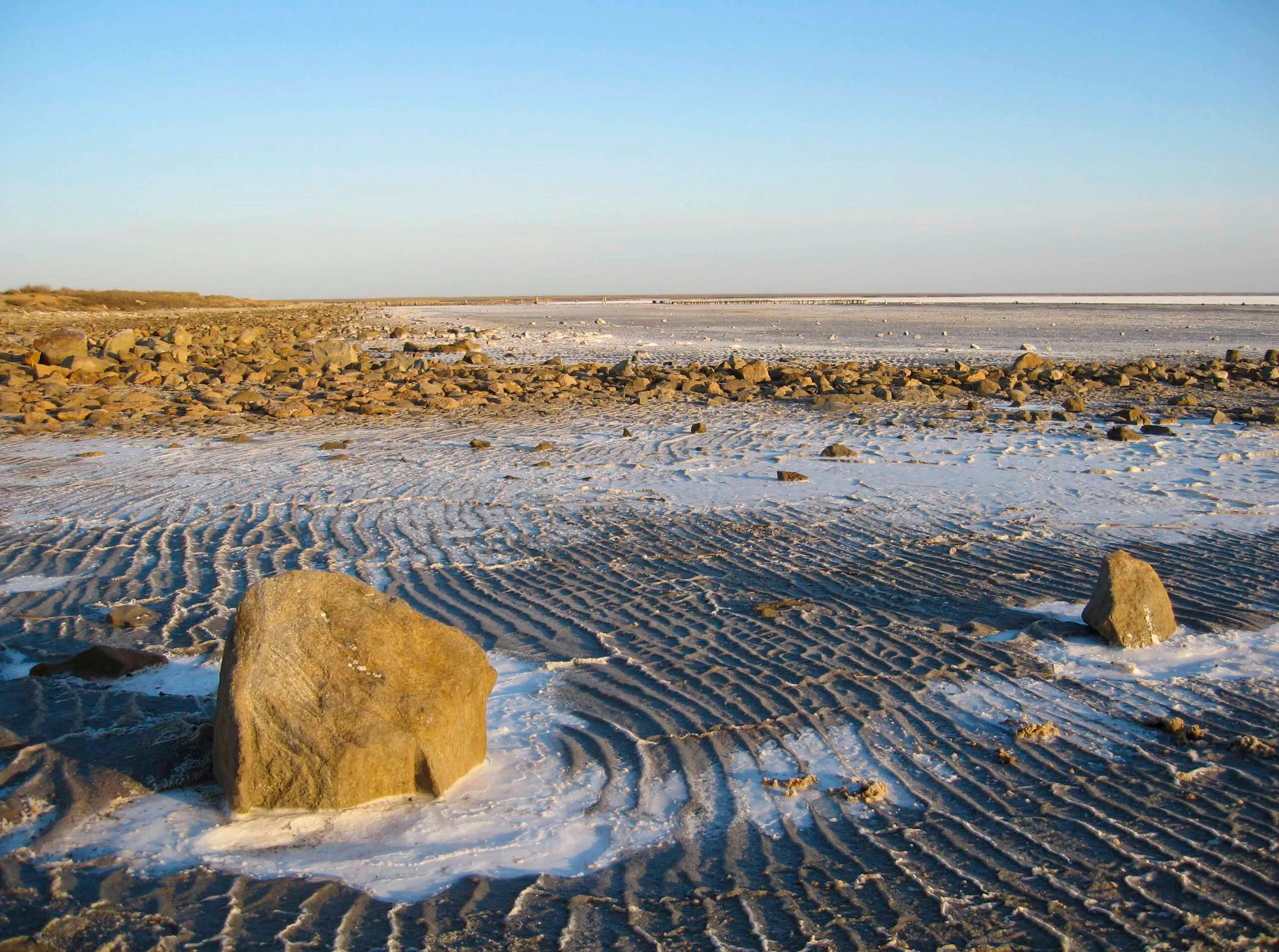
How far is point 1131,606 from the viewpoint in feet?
18.3

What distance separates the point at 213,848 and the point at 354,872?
54 centimetres

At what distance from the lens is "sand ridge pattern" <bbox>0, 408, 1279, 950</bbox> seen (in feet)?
10.6

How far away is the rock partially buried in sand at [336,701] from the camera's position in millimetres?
3814

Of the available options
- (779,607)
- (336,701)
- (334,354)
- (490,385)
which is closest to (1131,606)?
(779,607)

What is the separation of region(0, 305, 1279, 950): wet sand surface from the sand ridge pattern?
0.02m

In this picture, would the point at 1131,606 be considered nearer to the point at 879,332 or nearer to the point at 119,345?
the point at 119,345

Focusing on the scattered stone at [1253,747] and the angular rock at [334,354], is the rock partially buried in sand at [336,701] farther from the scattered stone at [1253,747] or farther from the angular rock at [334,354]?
the angular rock at [334,354]

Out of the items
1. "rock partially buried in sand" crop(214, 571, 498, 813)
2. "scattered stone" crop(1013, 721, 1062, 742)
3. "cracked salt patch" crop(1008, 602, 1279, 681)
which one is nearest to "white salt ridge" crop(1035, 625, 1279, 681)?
"cracked salt patch" crop(1008, 602, 1279, 681)

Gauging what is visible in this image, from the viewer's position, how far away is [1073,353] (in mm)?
25109

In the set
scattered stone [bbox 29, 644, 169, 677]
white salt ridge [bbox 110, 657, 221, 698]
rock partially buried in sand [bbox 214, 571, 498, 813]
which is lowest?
white salt ridge [bbox 110, 657, 221, 698]

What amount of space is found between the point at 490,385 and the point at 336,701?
13.0m

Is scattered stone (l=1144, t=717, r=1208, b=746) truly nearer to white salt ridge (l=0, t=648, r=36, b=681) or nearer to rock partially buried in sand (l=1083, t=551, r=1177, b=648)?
rock partially buried in sand (l=1083, t=551, r=1177, b=648)

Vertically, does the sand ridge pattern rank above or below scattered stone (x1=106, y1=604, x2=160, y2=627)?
below

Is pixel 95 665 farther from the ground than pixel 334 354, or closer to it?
closer to it
